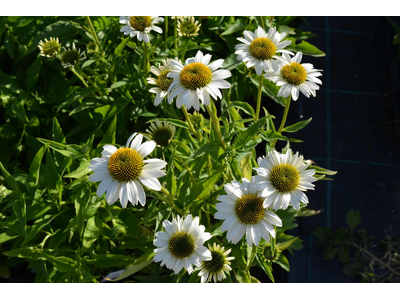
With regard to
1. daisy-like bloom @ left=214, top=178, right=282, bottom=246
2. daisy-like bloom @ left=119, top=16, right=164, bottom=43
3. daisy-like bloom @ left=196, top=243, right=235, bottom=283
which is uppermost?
daisy-like bloom @ left=119, top=16, right=164, bottom=43

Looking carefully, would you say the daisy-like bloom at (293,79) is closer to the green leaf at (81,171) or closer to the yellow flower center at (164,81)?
the yellow flower center at (164,81)

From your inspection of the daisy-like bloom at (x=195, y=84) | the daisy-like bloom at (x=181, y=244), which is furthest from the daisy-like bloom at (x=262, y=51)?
the daisy-like bloom at (x=181, y=244)

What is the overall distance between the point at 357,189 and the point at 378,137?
39 centimetres

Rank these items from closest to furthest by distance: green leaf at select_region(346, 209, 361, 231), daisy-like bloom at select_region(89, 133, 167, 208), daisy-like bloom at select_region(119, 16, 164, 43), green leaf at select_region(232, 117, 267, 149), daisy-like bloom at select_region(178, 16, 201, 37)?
1. daisy-like bloom at select_region(89, 133, 167, 208)
2. green leaf at select_region(232, 117, 267, 149)
3. daisy-like bloom at select_region(119, 16, 164, 43)
4. daisy-like bloom at select_region(178, 16, 201, 37)
5. green leaf at select_region(346, 209, 361, 231)

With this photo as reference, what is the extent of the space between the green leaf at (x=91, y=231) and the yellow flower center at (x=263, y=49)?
845mm

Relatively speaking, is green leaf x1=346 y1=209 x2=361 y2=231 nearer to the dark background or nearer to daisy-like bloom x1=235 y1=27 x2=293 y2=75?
the dark background

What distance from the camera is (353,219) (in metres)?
2.23

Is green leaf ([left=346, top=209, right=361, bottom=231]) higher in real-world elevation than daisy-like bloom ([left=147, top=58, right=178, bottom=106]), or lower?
higher

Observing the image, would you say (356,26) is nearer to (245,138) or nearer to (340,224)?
(340,224)

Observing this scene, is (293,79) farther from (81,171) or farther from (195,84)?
(81,171)

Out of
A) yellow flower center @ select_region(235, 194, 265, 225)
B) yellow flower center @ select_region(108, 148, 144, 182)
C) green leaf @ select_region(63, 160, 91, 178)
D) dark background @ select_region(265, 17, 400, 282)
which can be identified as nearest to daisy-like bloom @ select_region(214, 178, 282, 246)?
yellow flower center @ select_region(235, 194, 265, 225)

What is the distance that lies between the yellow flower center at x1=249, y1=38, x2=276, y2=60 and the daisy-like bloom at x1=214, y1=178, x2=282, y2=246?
43cm

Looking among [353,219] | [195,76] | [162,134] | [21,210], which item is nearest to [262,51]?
[195,76]

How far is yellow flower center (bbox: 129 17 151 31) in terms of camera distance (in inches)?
55.3
